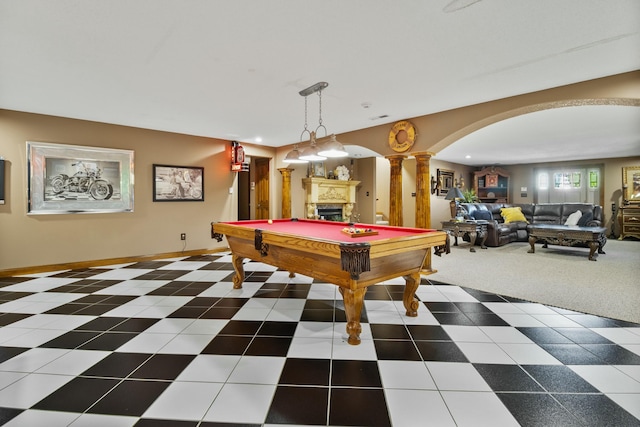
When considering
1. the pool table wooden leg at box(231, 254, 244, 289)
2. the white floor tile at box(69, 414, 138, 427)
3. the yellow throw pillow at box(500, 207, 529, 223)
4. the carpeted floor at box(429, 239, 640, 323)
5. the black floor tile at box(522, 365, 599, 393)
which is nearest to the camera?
the white floor tile at box(69, 414, 138, 427)

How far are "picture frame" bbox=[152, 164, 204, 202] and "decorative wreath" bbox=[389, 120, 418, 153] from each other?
3.85 m

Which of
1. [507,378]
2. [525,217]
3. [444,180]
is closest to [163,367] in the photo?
[507,378]

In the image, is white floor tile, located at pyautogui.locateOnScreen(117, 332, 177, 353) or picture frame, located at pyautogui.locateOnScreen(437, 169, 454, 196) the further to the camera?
picture frame, located at pyautogui.locateOnScreen(437, 169, 454, 196)

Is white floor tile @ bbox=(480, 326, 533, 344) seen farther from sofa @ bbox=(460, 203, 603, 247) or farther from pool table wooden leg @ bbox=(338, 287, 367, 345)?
sofa @ bbox=(460, 203, 603, 247)

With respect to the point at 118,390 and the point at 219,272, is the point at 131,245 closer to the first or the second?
the point at 219,272

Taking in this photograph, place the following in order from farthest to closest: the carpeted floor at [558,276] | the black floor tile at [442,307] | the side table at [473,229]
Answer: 1. the side table at [473,229]
2. the carpeted floor at [558,276]
3. the black floor tile at [442,307]

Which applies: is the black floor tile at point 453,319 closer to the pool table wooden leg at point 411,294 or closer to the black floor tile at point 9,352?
the pool table wooden leg at point 411,294

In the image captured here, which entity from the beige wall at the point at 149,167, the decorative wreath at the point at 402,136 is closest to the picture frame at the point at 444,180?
the beige wall at the point at 149,167

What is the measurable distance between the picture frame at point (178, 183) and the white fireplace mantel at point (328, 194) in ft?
8.75

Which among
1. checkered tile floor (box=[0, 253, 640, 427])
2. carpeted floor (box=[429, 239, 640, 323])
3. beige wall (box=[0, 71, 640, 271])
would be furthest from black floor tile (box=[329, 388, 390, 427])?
beige wall (box=[0, 71, 640, 271])

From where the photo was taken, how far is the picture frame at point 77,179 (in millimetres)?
4488

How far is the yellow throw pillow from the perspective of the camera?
25.7 feet

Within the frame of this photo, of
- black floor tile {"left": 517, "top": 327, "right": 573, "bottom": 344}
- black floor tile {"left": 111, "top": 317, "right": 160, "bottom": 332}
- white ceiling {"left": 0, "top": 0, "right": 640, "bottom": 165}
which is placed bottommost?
black floor tile {"left": 517, "top": 327, "right": 573, "bottom": 344}

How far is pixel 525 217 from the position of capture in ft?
26.8
